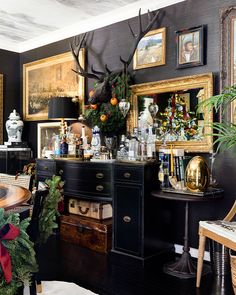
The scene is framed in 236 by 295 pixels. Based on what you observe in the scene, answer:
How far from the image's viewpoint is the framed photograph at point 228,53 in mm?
3555

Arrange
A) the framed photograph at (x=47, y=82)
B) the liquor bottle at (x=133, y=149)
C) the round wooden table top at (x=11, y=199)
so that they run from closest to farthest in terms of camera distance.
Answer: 1. the round wooden table top at (x=11, y=199)
2. the liquor bottle at (x=133, y=149)
3. the framed photograph at (x=47, y=82)

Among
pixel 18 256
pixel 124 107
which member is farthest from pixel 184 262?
pixel 18 256

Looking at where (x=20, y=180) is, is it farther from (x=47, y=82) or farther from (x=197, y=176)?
(x=47, y=82)

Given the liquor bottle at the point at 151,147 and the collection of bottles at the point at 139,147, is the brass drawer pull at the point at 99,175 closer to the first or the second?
the collection of bottles at the point at 139,147

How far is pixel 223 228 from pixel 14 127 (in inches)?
157

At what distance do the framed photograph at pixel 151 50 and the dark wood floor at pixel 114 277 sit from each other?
7.47 ft

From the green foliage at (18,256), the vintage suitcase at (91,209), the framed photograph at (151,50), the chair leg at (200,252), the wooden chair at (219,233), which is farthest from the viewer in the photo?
the vintage suitcase at (91,209)

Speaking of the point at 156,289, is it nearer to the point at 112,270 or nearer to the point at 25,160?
the point at 112,270

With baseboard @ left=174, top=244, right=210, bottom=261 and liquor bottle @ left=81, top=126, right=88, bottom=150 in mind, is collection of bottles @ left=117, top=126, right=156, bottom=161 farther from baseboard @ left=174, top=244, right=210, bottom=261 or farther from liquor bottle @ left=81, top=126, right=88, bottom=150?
baseboard @ left=174, top=244, right=210, bottom=261

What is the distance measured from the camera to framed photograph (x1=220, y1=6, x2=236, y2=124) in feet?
11.7

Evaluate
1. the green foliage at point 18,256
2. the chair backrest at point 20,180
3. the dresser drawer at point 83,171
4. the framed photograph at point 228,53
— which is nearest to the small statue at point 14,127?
the dresser drawer at point 83,171

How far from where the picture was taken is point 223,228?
2896 mm

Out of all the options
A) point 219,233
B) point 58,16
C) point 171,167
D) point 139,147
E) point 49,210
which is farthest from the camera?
point 58,16

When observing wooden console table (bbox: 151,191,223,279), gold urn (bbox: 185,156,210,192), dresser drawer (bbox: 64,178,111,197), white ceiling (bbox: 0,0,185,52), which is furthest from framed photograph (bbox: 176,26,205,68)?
dresser drawer (bbox: 64,178,111,197)
